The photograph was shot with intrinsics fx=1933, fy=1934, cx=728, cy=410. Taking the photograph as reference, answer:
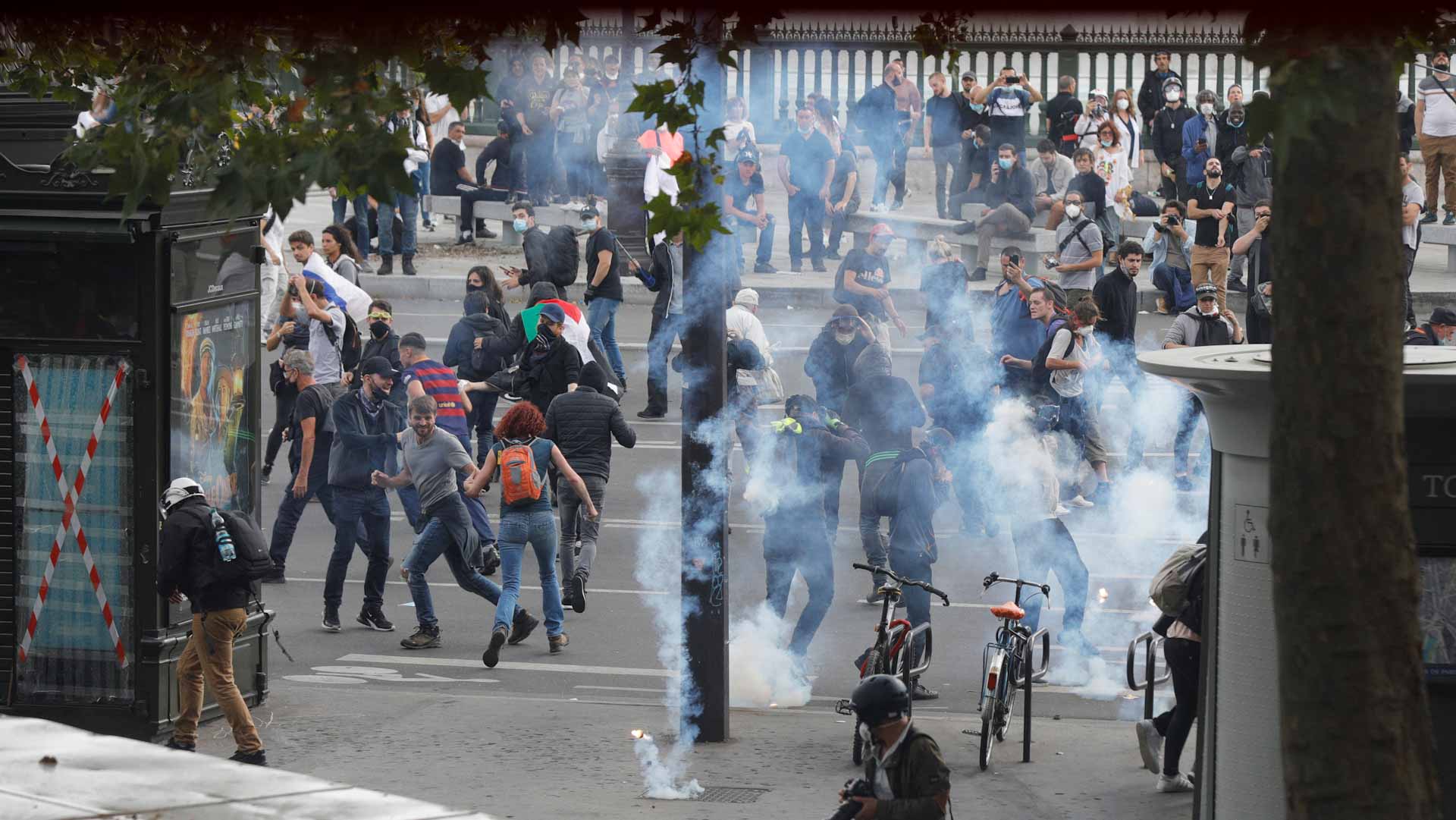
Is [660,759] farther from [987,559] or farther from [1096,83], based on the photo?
[1096,83]

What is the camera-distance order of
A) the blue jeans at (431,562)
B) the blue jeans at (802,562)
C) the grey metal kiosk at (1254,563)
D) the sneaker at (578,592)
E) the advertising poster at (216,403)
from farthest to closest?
1. the sneaker at (578,592)
2. the blue jeans at (431,562)
3. the blue jeans at (802,562)
4. the advertising poster at (216,403)
5. the grey metal kiosk at (1254,563)

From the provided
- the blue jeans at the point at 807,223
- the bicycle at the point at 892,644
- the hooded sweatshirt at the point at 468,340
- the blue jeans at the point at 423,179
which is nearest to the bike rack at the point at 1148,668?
the bicycle at the point at 892,644

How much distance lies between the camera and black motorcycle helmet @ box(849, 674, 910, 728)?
6.79 m

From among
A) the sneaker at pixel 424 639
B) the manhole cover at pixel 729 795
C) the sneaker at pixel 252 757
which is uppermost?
the sneaker at pixel 424 639

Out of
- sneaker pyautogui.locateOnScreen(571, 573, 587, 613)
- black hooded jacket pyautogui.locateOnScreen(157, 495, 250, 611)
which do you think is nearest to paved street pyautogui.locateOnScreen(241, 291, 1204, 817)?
sneaker pyautogui.locateOnScreen(571, 573, 587, 613)

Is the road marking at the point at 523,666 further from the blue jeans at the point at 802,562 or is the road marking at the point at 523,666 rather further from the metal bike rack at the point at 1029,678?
the metal bike rack at the point at 1029,678

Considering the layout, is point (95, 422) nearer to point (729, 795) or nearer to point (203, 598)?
point (203, 598)

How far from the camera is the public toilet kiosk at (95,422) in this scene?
30.9 ft

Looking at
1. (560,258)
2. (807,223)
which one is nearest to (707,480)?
(560,258)

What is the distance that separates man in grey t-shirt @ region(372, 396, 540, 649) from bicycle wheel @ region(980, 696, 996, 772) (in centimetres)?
336

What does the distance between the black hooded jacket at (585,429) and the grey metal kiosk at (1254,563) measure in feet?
16.9

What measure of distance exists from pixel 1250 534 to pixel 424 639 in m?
5.82

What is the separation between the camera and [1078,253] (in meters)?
17.6

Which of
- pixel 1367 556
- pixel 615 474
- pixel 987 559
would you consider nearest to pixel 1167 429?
pixel 987 559
